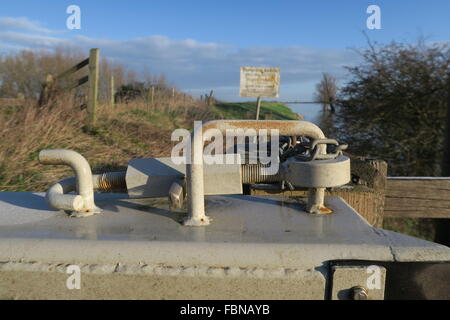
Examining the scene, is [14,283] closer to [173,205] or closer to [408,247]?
[173,205]

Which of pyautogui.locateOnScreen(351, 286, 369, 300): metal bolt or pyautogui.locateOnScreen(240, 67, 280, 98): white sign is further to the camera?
pyautogui.locateOnScreen(240, 67, 280, 98): white sign

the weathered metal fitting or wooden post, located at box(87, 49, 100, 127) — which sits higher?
wooden post, located at box(87, 49, 100, 127)

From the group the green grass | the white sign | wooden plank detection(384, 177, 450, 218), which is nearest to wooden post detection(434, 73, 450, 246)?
wooden plank detection(384, 177, 450, 218)

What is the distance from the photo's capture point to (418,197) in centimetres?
186

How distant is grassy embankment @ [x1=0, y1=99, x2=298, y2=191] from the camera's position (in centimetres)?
470

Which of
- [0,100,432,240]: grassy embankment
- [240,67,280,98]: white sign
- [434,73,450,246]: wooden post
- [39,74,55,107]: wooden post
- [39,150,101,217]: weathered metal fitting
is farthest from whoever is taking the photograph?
[240,67,280,98]: white sign

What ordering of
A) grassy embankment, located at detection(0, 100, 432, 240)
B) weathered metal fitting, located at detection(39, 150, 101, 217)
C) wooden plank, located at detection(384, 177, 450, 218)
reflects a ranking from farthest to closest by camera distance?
grassy embankment, located at detection(0, 100, 432, 240) → wooden plank, located at detection(384, 177, 450, 218) → weathered metal fitting, located at detection(39, 150, 101, 217)

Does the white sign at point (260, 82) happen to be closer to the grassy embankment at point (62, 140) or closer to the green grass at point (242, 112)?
the grassy embankment at point (62, 140)

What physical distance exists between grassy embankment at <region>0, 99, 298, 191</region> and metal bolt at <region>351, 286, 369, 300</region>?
14.1ft

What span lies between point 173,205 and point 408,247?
2.36ft

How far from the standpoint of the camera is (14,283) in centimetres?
95

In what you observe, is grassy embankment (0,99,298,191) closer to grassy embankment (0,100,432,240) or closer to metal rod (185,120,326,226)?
grassy embankment (0,100,432,240)

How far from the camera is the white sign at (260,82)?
8352mm

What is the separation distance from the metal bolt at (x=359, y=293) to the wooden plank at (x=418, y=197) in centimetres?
109
